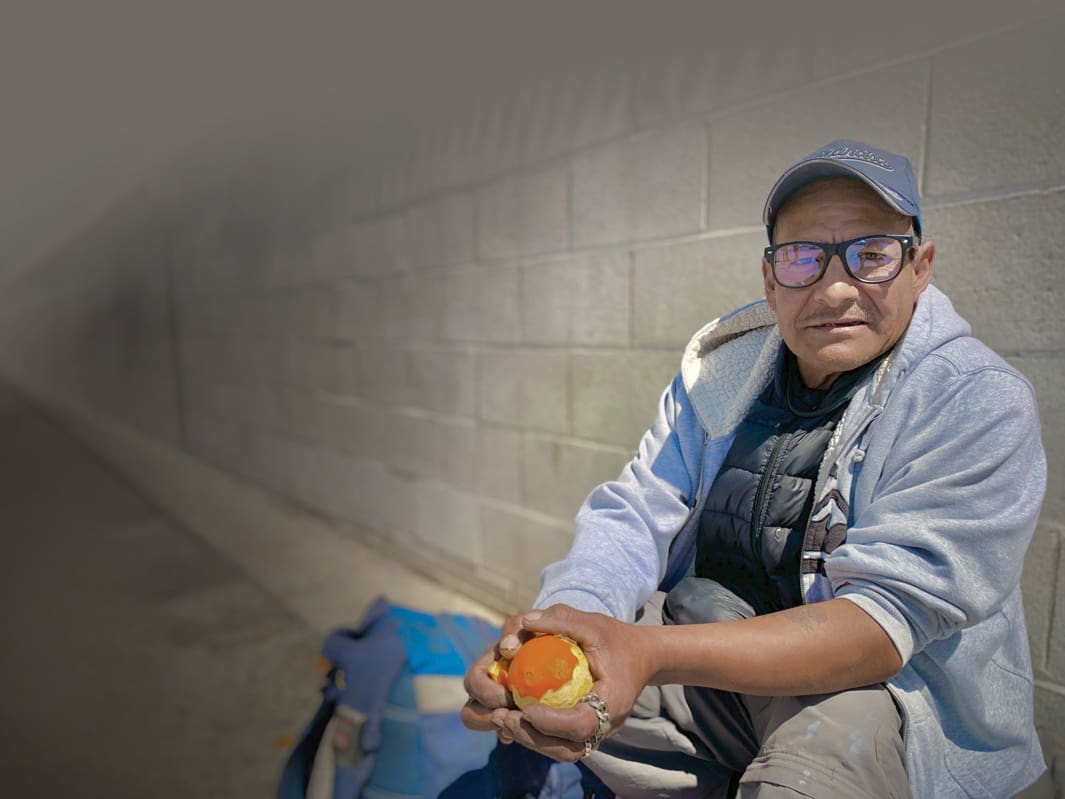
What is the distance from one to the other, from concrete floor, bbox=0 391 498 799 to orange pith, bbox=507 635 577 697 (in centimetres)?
164

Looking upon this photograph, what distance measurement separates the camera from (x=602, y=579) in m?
1.30

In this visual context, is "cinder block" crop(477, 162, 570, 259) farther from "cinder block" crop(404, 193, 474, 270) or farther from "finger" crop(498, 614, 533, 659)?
"finger" crop(498, 614, 533, 659)

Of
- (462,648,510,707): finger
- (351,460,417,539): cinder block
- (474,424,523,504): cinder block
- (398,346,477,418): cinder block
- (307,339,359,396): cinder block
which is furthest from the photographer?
(307,339,359,396): cinder block

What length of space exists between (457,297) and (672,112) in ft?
4.72

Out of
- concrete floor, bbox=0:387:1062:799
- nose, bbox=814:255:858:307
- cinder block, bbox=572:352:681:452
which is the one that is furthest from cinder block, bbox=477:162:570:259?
concrete floor, bbox=0:387:1062:799

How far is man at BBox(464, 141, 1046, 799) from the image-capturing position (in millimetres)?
995

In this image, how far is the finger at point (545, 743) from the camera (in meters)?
0.99

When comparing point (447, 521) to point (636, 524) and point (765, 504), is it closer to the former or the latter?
point (636, 524)

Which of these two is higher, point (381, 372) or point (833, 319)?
point (833, 319)

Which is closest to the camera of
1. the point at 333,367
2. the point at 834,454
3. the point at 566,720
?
the point at 566,720

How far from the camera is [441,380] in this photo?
11.3 ft

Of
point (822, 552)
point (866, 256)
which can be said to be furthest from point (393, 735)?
point (866, 256)

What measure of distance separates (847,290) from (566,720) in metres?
0.88

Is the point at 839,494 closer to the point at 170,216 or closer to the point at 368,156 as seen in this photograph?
the point at 368,156
